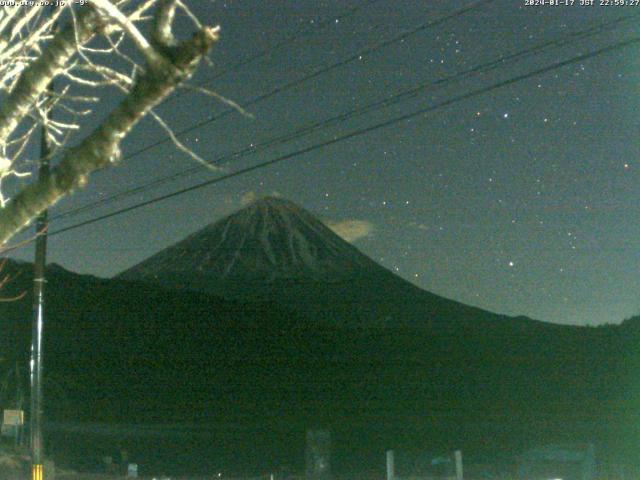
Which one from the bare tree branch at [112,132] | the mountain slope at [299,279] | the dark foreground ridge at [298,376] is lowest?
the bare tree branch at [112,132]

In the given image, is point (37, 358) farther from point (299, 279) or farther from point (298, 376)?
point (299, 279)

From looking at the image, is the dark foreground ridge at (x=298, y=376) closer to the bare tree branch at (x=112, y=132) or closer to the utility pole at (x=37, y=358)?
the utility pole at (x=37, y=358)

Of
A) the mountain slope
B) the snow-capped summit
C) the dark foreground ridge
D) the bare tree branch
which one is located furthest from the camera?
the snow-capped summit

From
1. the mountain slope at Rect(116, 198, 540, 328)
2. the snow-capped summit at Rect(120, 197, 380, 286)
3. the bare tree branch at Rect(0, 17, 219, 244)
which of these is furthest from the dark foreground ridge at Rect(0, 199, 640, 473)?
the bare tree branch at Rect(0, 17, 219, 244)

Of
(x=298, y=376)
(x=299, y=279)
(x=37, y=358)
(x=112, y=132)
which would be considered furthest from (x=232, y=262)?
(x=112, y=132)

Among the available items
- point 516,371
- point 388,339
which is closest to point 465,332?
point 388,339

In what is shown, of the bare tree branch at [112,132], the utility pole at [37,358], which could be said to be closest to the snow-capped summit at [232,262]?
the utility pole at [37,358]

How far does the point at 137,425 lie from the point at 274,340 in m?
55.2

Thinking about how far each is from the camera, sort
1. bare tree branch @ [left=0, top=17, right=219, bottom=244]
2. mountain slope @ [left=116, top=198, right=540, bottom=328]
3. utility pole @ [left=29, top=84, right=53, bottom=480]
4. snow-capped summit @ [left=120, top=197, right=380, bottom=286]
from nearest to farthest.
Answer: bare tree branch @ [left=0, top=17, right=219, bottom=244] < utility pole @ [left=29, top=84, right=53, bottom=480] < mountain slope @ [left=116, top=198, right=540, bottom=328] < snow-capped summit @ [left=120, top=197, right=380, bottom=286]

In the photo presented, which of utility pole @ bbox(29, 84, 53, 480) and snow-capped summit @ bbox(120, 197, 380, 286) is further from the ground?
snow-capped summit @ bbox(120, 197, 380, 286)

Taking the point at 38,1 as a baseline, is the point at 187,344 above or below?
above

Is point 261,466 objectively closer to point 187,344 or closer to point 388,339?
point 187,344

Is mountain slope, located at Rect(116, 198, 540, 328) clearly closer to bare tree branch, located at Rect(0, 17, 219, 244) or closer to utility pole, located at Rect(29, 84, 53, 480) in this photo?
utility pole, located at Rect(29, 84, 53, 480)

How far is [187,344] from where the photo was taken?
401 feet
